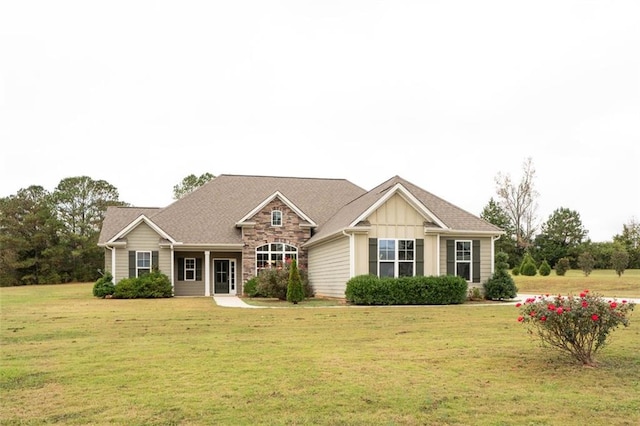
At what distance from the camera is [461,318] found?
54.4 feet

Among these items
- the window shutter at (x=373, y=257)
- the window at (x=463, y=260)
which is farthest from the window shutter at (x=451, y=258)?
the window shutter at (x=373, y=257)

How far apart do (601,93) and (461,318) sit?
38.3 feet

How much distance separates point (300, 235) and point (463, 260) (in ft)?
29.9

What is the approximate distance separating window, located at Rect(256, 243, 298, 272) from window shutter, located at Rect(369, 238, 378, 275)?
26.5 ft

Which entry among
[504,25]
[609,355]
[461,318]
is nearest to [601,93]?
[504,25]

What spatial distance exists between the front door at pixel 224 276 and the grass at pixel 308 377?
1724 cm

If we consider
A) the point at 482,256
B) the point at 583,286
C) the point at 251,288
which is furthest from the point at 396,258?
the point at 583,286

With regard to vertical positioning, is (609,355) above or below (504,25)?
below

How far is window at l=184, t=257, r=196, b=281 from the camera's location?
3102 cm

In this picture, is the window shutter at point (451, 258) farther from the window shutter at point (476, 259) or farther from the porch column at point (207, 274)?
the porch column at point (207, 274)

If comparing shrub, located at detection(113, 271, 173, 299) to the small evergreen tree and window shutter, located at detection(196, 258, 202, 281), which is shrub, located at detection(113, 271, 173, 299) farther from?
the small evergreen tree

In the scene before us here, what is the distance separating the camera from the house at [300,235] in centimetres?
2347

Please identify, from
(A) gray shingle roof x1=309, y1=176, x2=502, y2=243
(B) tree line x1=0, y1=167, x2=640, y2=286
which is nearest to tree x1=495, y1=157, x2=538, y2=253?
(B) tree line x1=0, y1=167, x2=640, y2=286

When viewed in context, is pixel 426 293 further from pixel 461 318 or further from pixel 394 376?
pixel 394 376
